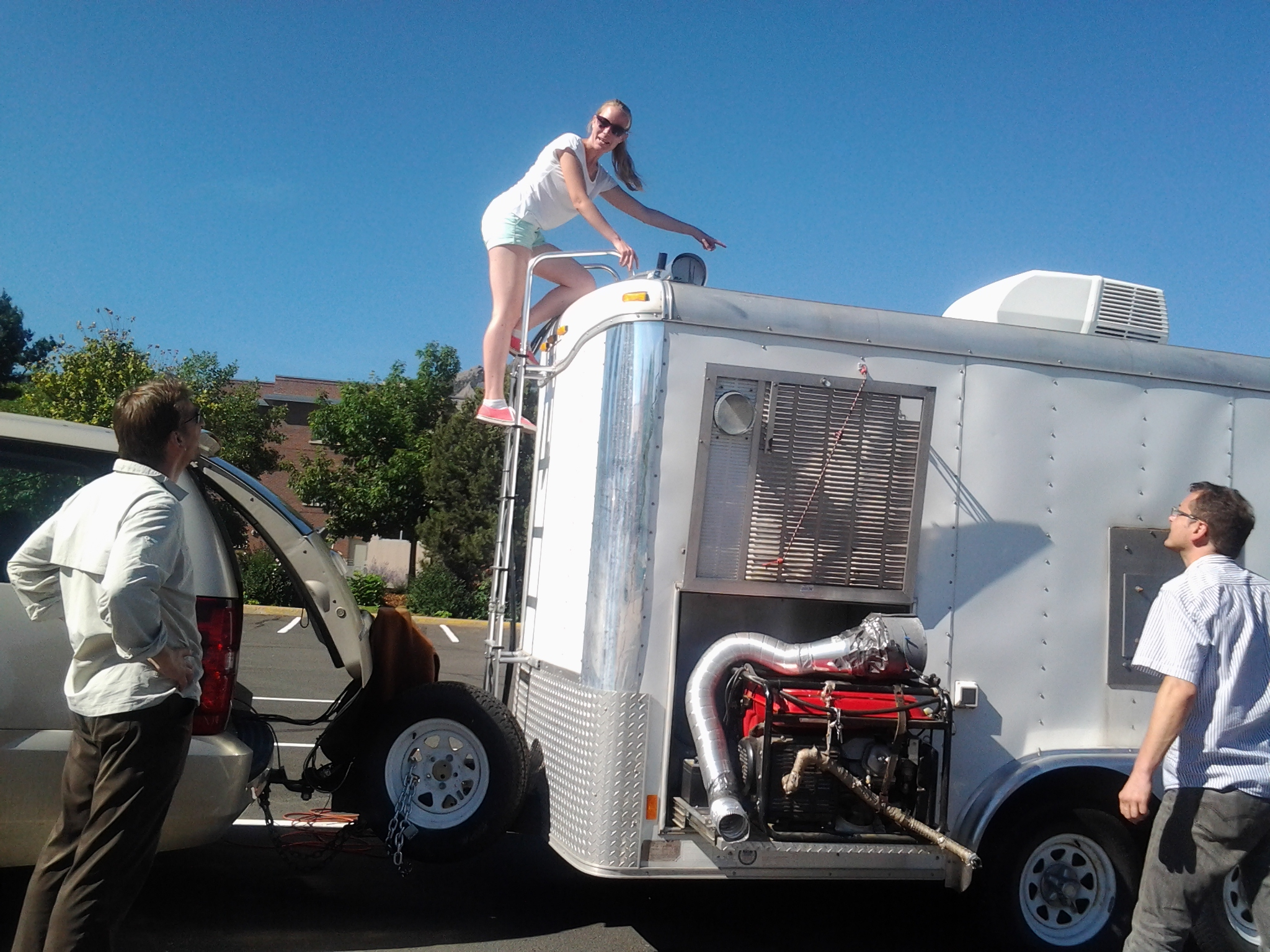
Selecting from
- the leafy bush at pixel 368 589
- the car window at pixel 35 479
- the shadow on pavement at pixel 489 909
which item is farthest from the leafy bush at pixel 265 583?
the car window at pixel 35 479

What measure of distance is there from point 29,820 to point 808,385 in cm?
334

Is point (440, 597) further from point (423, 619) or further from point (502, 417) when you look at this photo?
point (502, 417)

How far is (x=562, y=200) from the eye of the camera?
5.52 meters

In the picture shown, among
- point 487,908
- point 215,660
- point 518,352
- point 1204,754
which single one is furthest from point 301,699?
point 1204,754

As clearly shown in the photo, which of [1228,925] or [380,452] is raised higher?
[380,452]

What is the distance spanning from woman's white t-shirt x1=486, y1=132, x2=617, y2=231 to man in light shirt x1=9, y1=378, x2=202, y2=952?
8.30 ft

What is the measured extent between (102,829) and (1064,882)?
12.3 feet

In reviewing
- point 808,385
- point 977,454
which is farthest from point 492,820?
point 977,454

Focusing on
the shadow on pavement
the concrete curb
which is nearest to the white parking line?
the shadow on pavement

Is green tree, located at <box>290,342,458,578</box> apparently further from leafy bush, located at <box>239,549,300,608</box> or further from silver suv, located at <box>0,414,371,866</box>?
silver suv, located at <box>0,414,371,866</box>

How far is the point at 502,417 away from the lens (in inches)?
206

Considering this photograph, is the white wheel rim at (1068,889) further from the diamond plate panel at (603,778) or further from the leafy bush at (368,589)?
the leafy bush at (368,589)

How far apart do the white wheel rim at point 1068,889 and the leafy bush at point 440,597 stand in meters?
14.5

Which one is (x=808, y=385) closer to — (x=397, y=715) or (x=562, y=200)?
(x=562, y=200)
